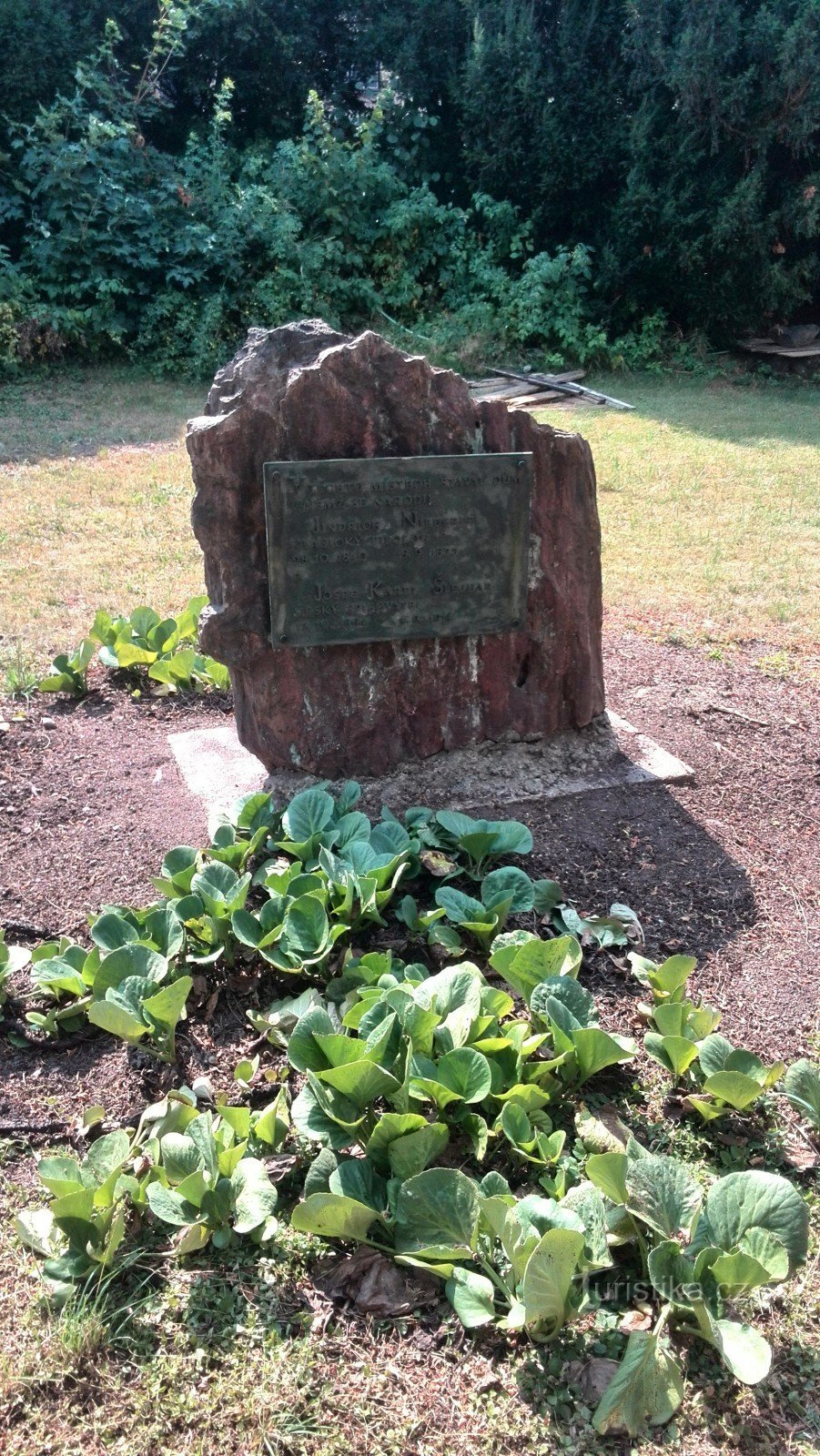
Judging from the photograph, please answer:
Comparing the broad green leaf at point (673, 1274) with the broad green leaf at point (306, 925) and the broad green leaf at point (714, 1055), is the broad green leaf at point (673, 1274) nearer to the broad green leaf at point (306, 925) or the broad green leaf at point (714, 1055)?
the broad green leaf at point (714, 1055)

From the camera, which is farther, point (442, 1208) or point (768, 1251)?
point (442, 1208)

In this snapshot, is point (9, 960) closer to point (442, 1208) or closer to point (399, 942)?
point (399, 942)

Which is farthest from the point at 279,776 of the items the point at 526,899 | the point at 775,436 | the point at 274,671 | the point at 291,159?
the point at 291,159

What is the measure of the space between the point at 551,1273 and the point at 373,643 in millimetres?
2116

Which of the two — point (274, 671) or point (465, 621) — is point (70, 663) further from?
point (465, 621)

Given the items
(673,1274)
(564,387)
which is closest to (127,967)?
(673,1274)

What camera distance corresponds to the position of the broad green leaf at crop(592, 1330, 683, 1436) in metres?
1.74

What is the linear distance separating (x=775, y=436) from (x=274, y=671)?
7.34 meters

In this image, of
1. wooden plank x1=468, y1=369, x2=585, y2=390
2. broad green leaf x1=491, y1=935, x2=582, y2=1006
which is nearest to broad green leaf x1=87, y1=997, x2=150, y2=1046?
broad green leaf x1=491, y1=935, x2=582, y2=1006

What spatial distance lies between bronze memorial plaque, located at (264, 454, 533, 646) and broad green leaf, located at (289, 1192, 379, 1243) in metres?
1.82

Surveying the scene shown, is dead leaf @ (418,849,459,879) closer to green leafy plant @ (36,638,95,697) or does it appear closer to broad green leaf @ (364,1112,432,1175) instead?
broad green leaf @ (364,1112,432,1175)

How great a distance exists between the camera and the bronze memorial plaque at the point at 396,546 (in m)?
3.30

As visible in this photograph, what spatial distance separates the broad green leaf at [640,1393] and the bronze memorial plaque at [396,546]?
2179 millimetres

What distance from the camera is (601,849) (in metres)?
3.37
